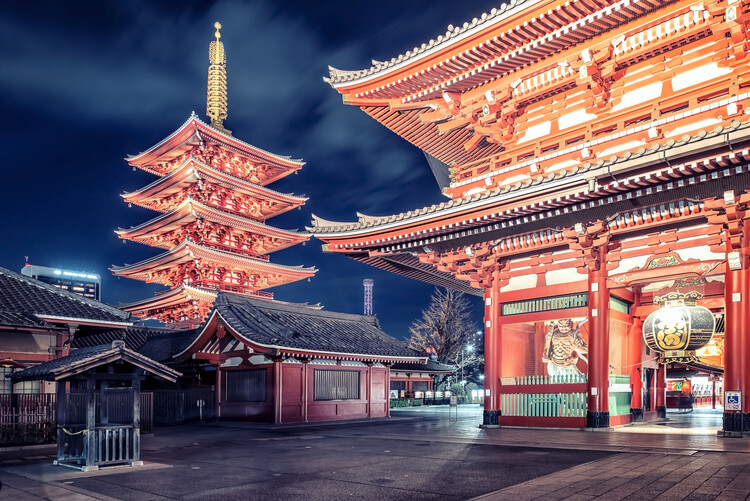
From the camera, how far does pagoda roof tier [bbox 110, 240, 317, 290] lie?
41688mm

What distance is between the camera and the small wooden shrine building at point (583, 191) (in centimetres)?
1409

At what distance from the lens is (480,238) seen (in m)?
18.2

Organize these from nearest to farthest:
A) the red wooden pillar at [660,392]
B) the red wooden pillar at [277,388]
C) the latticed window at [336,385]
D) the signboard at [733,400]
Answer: the signboard at [733,400] → the red wooden pillar at [660,392] → the red wooden pillar at [277,388] → the latticed window at [336,385]

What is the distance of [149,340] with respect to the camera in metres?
35.8

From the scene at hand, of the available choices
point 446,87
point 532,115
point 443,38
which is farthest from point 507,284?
point 443,38

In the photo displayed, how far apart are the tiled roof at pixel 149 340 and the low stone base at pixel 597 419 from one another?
20.2 meters

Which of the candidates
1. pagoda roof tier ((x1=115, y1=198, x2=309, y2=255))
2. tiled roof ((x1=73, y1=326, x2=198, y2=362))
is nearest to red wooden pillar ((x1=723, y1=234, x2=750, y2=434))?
tiled roof ((x1=73, y1=326, x2=198, y2=362))

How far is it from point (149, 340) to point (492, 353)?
24266 mm

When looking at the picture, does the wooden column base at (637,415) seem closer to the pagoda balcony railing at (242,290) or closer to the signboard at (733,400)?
the signboard at (733,400)

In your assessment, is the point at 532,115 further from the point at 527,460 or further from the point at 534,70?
the point at 527,460

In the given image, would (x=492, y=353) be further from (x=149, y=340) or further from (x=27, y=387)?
(x=149, y=340)

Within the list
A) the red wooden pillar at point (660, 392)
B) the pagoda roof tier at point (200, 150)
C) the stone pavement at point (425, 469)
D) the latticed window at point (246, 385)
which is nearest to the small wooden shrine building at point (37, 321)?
the stone pavement at point (425, 469)

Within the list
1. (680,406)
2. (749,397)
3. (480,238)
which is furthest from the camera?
(680,406)

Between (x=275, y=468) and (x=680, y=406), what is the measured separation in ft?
101
